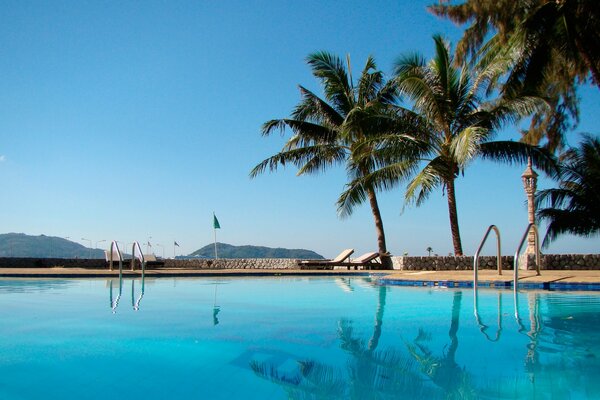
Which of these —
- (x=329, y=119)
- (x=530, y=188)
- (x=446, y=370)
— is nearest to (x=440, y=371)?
(x=446, y=370)

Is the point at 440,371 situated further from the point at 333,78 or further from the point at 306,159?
the point at 333,78

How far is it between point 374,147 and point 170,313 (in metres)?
12.5

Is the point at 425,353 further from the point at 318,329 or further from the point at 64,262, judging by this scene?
the point at 64,262

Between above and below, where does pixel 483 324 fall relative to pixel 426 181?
below

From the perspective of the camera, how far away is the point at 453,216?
16.1m

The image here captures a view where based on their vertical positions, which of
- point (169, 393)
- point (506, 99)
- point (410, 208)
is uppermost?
point (506, 99)

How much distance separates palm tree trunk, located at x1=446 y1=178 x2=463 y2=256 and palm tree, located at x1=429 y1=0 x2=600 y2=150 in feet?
11.3

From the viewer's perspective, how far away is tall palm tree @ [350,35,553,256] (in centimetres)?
1545

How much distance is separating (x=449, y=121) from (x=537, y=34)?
11.9ft

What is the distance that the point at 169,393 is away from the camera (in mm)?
Result: 3361

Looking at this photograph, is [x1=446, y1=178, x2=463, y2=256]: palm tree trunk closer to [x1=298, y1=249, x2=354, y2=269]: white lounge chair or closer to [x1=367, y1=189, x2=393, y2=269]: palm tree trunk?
[x1=367, y1=189, x2=393, y2=269]: palm tree trunk

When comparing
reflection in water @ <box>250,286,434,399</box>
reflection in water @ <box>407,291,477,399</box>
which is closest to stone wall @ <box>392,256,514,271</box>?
reflection in water @ <box>407,291,477,399</box>

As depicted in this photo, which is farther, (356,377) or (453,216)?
(453,216)

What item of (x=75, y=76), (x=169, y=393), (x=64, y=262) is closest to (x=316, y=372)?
(x=169, y=393)
